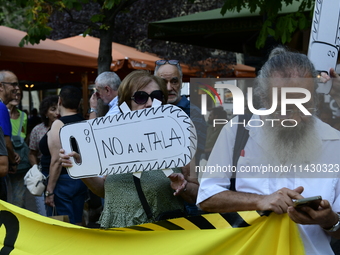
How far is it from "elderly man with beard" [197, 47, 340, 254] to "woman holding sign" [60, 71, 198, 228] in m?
0.39

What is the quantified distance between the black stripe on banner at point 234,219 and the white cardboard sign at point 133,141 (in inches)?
13.1

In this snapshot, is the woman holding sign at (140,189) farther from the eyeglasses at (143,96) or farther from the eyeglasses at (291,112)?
the eyeglasses at (291,112)

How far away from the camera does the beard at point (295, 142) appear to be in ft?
7.04

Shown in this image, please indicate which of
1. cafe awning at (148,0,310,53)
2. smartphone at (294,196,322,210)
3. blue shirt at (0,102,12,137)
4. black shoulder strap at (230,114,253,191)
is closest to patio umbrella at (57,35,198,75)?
cafe awning at (148,0,310,53)

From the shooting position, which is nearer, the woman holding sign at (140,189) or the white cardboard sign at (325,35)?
the woman holding sign at (140,189)

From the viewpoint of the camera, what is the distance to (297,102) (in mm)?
2078

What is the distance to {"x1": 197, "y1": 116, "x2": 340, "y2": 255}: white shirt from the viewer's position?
2.07m

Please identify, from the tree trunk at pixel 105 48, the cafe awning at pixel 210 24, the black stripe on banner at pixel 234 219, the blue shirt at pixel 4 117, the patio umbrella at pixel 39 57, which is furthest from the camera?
the patio umbrella at pixel 39 57

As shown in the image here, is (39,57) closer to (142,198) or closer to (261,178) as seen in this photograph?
(142,198)

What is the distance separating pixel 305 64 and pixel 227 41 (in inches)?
261

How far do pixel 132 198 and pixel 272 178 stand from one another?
2.69 ft

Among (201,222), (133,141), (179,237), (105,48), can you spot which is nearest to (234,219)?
(201,222)

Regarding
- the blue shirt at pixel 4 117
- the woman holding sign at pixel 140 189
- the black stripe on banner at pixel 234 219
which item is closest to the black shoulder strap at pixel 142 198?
the woman holding sign at pixel 140 189

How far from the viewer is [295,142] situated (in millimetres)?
2176
